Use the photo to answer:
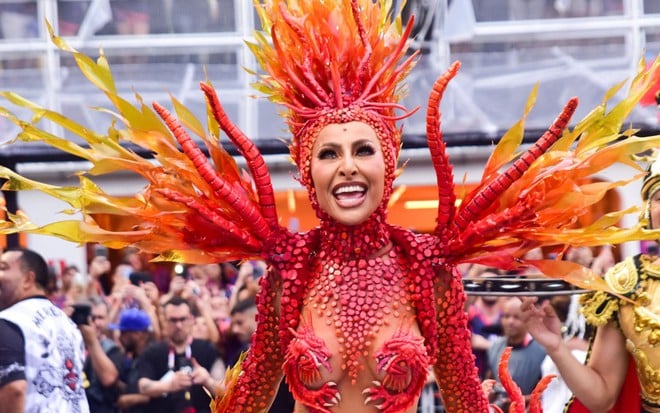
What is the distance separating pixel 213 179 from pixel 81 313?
12.6 feet

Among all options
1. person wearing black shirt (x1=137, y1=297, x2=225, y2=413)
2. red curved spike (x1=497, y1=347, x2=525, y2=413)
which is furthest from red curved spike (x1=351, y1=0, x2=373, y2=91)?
person wearing black shirt (x1=137, y1=297, x2=225, y2=413)

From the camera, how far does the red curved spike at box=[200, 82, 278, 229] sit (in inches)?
143

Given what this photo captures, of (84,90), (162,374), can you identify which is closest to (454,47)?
(84,90)

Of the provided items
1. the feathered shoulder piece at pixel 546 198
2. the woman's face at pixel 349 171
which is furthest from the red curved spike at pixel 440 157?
the woman's face at pixel 349 171

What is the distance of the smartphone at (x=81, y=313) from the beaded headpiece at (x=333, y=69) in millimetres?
3669

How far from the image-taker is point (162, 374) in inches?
270

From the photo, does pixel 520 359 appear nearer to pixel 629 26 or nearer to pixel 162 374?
pixel 162 374

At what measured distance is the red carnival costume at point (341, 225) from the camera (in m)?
3.59

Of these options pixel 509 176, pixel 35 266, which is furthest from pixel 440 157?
pixel 35 266

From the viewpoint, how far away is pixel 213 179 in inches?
143

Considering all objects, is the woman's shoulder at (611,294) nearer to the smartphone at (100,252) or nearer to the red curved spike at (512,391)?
the red curved spike at (512,391)

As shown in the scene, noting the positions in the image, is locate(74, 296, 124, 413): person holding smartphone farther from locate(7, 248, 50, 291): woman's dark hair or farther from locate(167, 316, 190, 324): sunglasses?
locate(7, 248, 50, 291): woman's dark hair

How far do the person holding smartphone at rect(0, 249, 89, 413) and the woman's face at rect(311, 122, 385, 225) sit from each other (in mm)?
2645

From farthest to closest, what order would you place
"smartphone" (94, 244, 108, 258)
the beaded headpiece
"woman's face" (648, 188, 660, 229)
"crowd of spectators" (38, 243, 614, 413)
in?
"smartphone" (94, 244, 108, 258) → "crowd of spectators" (38, 243, 614, 413) → "woman's face" (648, 188, 660, 229) → the beaded headpiece
